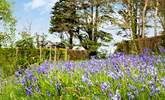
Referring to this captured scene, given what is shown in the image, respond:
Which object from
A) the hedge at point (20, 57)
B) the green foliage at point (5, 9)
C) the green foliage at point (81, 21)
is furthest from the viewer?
the green foliage at point (81, 21)

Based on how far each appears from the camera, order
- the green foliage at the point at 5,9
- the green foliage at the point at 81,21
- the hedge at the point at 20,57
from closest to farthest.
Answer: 1. the hedge at the point at 20,57
2. the green foliage at the point at 5,9
3. the green foliage at the point at 81,21

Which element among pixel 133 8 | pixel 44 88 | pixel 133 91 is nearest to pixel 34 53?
pixel 133 8

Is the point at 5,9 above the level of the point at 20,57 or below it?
above

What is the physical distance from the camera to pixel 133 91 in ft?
14.1

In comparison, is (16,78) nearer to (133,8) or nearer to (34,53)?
(34,53)

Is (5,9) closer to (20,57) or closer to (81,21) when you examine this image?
(81,21)

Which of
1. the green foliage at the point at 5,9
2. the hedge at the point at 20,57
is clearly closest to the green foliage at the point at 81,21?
the green foliage at the point at 5,9

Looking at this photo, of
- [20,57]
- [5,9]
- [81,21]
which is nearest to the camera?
[20,57]

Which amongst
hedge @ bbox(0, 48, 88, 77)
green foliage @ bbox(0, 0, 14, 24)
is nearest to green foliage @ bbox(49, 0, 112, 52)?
green foliage @ bbox(0, 0, 14, 24)

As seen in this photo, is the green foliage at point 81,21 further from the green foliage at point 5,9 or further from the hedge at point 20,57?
the hedge at point 20,57

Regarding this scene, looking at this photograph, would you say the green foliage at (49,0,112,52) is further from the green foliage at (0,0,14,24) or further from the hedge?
the hedge

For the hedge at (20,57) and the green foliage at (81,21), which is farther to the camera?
the green foliage at (81,21)

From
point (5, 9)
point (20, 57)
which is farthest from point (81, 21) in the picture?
point (20, 57)

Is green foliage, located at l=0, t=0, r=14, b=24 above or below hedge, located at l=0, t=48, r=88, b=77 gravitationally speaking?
above
